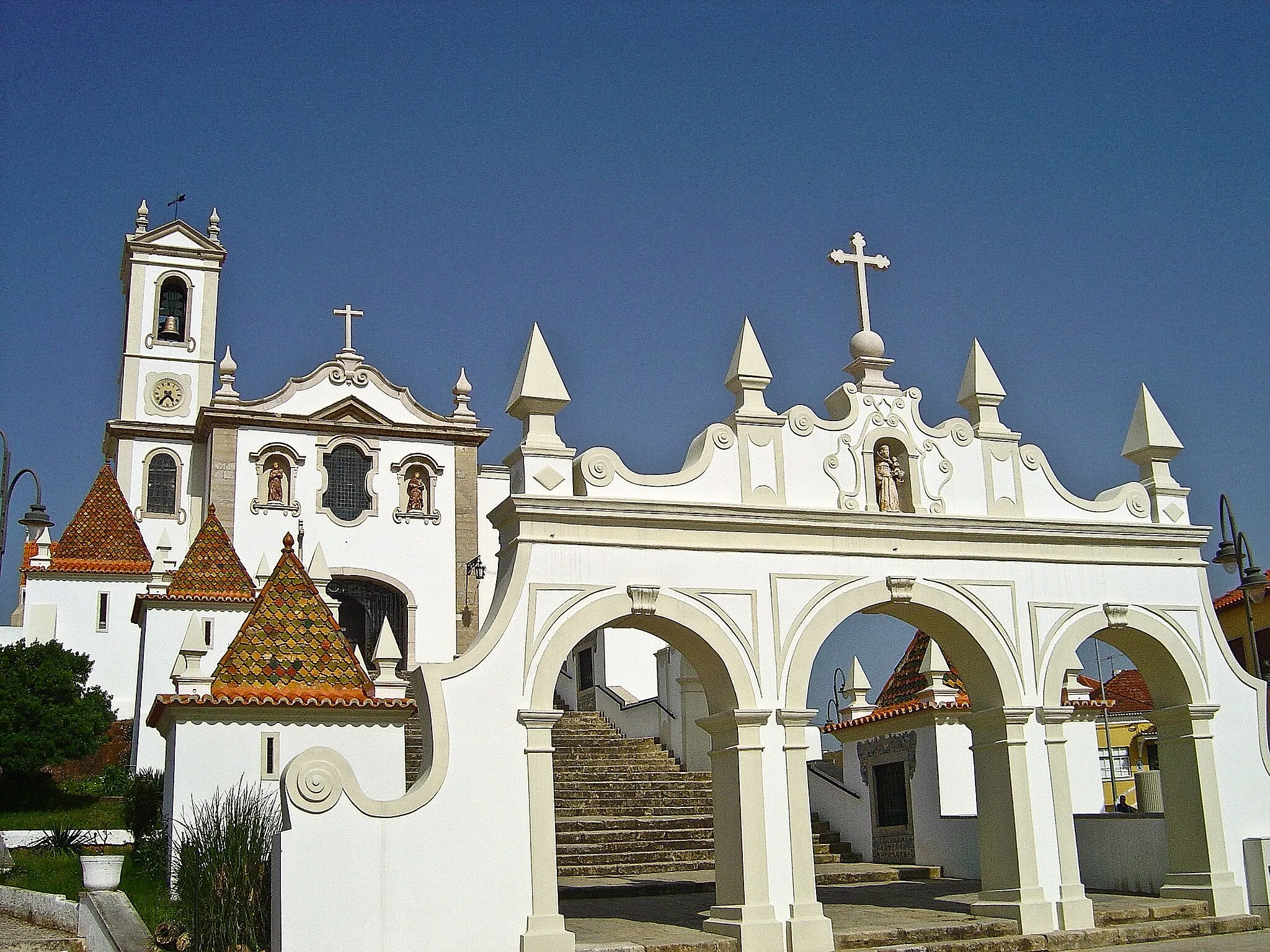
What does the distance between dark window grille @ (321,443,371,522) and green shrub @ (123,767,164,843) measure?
13812mm

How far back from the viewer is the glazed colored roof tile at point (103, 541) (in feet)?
99.3

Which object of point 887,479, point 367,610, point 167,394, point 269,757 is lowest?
point 269,757

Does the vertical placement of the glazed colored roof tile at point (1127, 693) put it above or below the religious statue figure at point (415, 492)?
below

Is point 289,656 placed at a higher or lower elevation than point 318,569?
lower

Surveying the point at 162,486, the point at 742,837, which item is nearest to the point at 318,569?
the point at 742,837

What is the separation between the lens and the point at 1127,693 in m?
33.3

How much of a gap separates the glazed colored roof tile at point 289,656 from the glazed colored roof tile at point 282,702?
36mm

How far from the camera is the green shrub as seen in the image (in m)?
18.5

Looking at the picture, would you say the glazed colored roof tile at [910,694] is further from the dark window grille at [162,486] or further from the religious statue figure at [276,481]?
the dark window grille at [162,486]

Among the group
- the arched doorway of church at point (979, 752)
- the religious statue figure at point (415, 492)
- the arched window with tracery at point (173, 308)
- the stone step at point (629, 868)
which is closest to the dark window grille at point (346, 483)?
the religious statue figure at point (415, 492)

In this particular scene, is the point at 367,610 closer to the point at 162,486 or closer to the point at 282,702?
the point at 162,486

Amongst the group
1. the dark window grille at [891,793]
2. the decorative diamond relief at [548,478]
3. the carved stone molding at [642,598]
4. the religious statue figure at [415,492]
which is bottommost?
the dark window grille at [891,793]

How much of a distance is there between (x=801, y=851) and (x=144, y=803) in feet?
34.8

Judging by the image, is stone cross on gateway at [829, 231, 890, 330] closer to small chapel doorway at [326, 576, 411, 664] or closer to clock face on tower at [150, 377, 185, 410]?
small chapel doorway at [326, 576, 411, 664]
